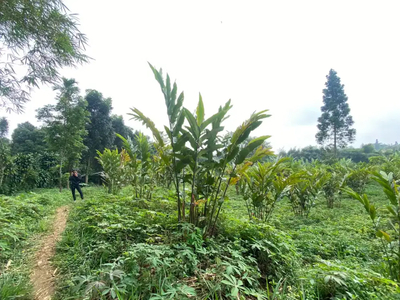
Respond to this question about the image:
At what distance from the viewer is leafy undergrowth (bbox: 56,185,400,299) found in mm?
1429

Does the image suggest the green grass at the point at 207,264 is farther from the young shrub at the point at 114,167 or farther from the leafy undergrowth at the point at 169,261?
the young shrub at the point at 114,167

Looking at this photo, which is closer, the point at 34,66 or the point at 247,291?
the point at 247,291

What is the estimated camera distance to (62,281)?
173 centimetres

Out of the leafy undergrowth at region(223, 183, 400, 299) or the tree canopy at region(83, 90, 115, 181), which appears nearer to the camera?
the leafy undergrowth at region(223, 183, 400, 299)

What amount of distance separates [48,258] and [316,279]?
8.59ft

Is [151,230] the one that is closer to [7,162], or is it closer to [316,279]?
[316,279]

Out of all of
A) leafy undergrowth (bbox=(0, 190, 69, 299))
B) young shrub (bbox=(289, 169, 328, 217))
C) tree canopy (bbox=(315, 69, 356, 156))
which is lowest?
leafy undergrowth (bbox=(0, 190, 69, 299))

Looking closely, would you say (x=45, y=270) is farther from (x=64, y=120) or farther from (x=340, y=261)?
(x=64, y=120)

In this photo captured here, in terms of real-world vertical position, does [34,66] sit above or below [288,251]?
above

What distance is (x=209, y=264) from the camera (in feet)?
6.06

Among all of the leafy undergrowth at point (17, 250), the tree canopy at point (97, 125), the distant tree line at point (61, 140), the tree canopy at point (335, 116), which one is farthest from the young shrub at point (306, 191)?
the tree canopy at point (335, 116)

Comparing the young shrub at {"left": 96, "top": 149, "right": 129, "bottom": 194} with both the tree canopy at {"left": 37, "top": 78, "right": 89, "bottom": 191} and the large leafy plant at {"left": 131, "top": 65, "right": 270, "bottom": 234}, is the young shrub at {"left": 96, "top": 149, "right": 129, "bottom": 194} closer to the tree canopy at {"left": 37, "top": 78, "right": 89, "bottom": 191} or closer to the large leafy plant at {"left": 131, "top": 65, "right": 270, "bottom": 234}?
the large leafy plant at {"left": 131, "top": 65, "right": 270, "bottom": 234}

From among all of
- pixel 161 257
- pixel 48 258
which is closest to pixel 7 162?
pixel 48 258

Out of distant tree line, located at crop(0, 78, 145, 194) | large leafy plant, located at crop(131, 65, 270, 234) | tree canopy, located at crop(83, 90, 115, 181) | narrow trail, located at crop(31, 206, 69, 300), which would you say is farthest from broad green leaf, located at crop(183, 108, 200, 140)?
tree canopy, located at crop(83, 90, 115, 181)
